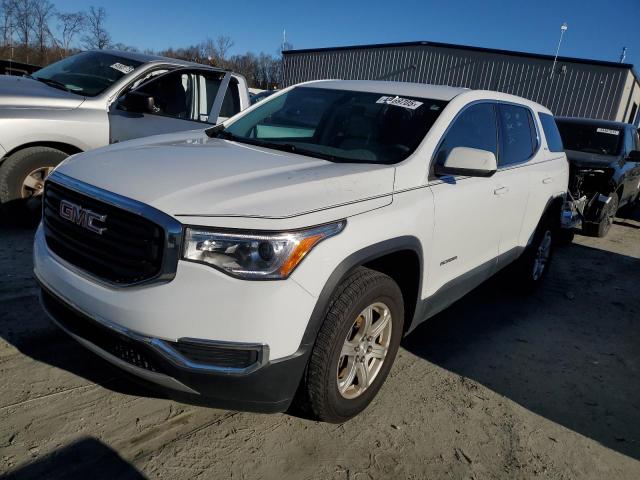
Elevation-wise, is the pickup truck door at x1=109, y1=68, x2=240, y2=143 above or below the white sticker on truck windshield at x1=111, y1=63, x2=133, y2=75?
below

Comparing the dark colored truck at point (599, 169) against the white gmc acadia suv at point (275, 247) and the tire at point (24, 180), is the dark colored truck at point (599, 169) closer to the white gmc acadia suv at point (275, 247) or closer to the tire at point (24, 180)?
the white gmc acadia suv at point (275, 247)

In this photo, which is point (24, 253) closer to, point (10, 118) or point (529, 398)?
point (10, 118)

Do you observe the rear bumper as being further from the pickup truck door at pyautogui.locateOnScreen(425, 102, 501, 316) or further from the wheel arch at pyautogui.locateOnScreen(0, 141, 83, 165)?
the wheel arch at pyautogui.locateOnScreen(0, 141, 83, 165)

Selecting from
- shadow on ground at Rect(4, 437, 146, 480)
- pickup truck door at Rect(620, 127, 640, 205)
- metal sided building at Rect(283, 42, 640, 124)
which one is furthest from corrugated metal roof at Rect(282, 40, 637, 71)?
shadow on ground at Rect(4, 437, 146, 480)

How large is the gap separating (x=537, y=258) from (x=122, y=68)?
4811 millimetres

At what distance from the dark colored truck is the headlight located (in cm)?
563

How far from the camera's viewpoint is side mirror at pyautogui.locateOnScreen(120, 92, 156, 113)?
4.69 metres

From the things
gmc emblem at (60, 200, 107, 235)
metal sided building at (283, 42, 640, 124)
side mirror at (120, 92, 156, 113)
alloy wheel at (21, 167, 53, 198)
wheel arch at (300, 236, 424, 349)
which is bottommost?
alloy wheel at (21, 167, 53, 198)

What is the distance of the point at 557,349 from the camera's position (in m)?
3.91

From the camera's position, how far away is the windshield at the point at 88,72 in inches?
205

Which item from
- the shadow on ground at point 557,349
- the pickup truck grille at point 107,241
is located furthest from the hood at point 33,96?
the shadow on ground at point 557,349

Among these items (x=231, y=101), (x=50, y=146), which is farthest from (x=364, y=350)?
(x=231, y=101)

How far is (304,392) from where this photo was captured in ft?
7.72

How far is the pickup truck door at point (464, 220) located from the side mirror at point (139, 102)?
2.99 meters
